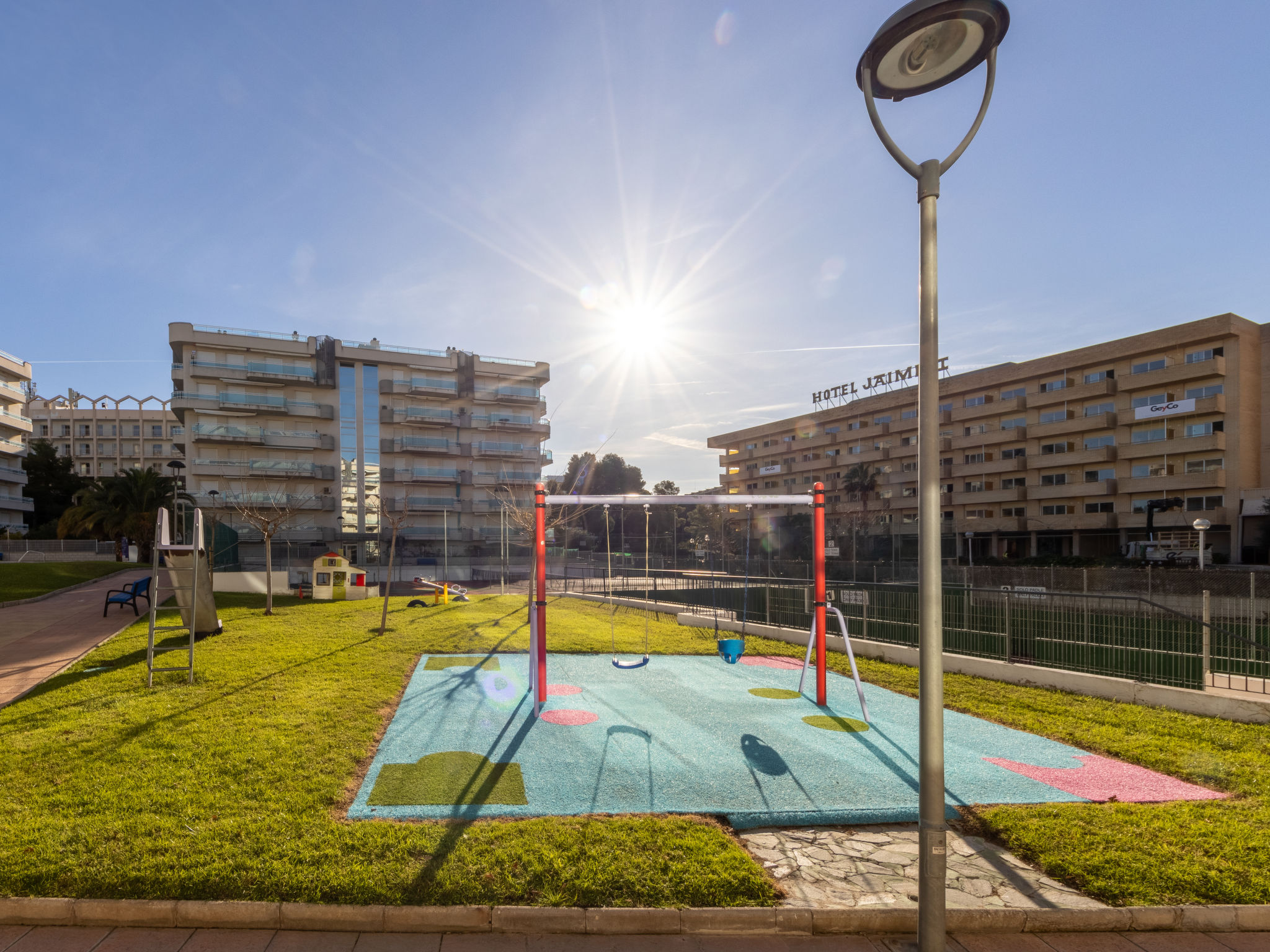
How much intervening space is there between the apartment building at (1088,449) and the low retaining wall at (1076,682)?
78.0 ft

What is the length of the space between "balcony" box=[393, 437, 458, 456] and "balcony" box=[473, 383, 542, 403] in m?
5.01

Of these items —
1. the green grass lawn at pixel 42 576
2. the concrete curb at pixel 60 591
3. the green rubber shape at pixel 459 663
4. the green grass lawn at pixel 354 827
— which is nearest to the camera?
the green grass lawn at pixel 354 827

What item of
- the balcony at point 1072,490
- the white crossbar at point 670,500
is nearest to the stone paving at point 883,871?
the white crossbar at point 670,500

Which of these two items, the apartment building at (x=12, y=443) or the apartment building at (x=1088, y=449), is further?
the apartment building at (x=12, y=443)

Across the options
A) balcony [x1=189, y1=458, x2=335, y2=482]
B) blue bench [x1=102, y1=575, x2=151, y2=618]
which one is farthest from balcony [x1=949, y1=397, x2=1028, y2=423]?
blue bench [x1=102, y1=575, x2=151, y2=618]

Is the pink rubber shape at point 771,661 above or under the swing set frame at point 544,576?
under

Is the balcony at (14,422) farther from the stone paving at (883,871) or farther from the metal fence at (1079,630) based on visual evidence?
the stone paving at (883,871)

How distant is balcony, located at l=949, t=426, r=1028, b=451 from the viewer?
5075 cm

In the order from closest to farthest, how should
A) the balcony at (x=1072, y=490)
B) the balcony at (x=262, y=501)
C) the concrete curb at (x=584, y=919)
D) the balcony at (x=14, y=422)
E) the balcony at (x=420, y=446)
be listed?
the concrete curb at (x=584, y=919), the balcony at (x=1072, y=490), the balcony at (x=262, y=501), the balcony at (x=14, y=422), the balcony at (x=420, y=446)

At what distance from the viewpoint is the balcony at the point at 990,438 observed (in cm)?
5075

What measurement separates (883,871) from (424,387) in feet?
181

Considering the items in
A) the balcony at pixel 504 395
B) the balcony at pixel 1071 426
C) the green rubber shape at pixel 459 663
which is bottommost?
the green rubber shape at pixel 459 663

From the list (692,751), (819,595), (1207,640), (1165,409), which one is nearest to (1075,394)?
(1165,409)

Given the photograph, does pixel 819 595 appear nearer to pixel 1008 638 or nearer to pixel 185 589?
pixel 1008 638
